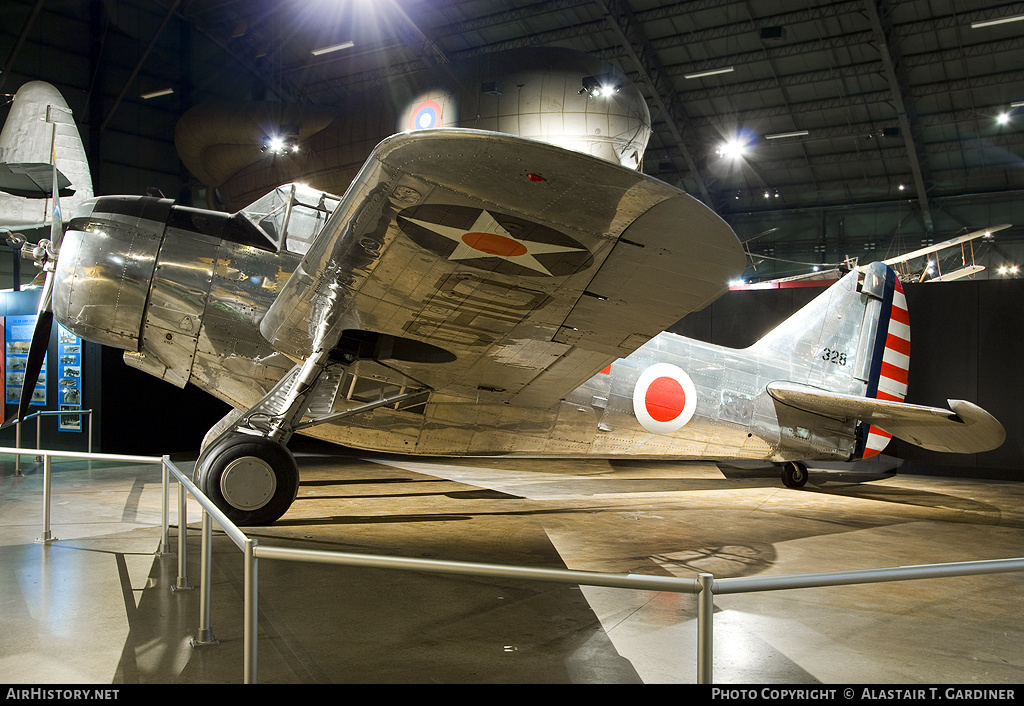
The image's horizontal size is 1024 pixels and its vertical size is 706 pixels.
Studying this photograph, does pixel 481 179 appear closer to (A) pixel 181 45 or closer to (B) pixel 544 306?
(B) pixel 544 306

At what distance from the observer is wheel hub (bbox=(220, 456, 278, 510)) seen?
204 inches

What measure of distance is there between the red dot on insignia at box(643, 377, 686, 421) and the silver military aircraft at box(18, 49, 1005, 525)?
0.02 metres

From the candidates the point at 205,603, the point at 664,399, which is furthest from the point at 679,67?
the point at 205,603

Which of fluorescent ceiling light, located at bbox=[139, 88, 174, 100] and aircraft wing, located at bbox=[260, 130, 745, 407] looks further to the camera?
fluorescent ceiling light, located at bbox=[139, 88, 174, 100]

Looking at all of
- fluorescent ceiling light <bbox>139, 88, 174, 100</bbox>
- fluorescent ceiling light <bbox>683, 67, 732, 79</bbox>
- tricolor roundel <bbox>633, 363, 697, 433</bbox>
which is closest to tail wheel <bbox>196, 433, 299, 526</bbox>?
tricolor roundel <bbox>633, 363, 697, 433</bbox>

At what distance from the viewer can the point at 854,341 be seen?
8.74 m

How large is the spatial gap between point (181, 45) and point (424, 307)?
1967 cm

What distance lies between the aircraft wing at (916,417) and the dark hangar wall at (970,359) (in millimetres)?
4519

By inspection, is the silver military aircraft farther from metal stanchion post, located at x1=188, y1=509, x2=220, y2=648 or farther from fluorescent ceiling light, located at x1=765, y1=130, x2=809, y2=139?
fluorescent ceiling light, located at x1=765, y1=130, x2=809, y2=139

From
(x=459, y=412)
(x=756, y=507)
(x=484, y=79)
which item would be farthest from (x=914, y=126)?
(x=459, y=412)

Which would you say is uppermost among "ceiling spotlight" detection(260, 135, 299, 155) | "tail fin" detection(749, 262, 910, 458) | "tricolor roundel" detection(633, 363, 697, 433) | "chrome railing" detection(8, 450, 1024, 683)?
"ceiling spotlight" detection(260, 135, 299, 155)

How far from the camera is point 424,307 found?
4250mm

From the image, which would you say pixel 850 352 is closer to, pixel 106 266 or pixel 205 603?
pixel 205 603

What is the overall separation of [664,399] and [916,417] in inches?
104
